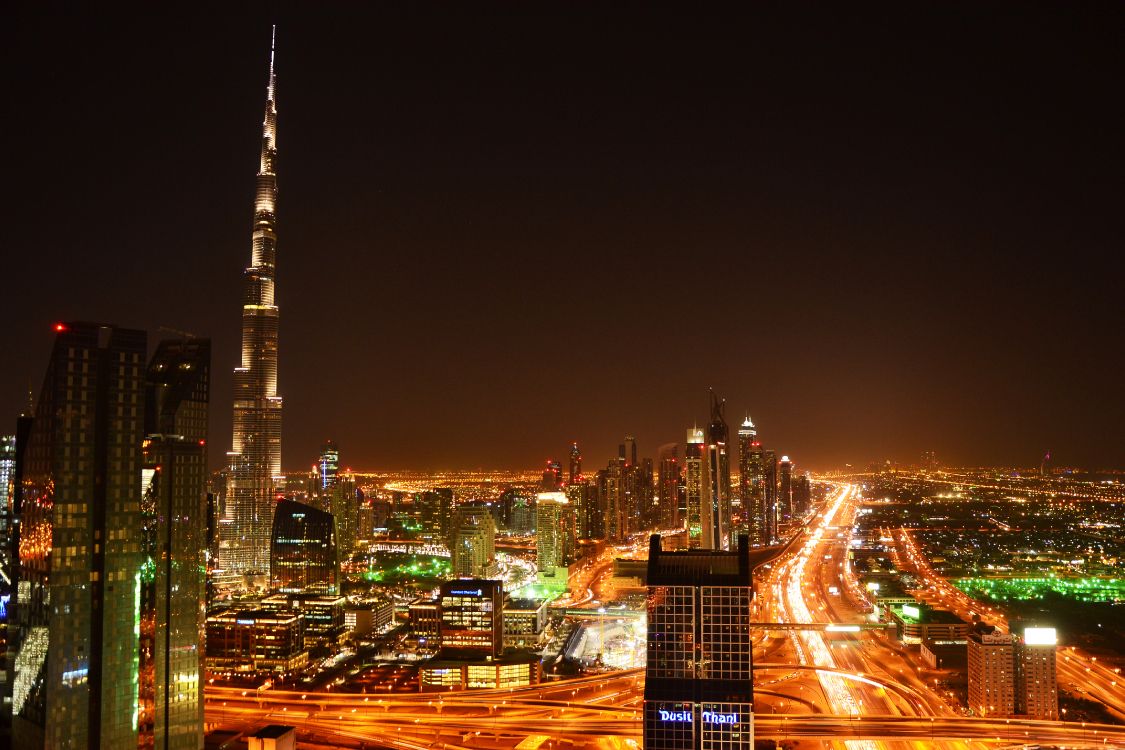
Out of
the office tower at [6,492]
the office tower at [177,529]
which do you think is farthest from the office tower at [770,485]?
the office tower at [177,529]

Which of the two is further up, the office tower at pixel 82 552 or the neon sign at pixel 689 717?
the office tower at pixel 82 552

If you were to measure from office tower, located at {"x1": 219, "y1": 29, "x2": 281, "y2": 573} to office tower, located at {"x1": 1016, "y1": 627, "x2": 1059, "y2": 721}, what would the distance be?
38335 millimetres

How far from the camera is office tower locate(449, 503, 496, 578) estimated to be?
4525 cm

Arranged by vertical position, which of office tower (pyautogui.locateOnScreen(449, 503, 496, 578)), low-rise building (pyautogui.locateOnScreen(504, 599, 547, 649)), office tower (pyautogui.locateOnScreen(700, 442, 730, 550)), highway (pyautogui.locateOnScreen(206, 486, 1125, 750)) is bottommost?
highway (pyautogui.locateOnScreen(206, 486, 1125, 750))

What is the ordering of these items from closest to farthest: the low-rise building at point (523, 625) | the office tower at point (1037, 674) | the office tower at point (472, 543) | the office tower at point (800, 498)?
the office tower at point (1037, 674) → the low-rise building at point (523, 625) → the office tower at point (472, 543) → the office tower at point (800, 498)

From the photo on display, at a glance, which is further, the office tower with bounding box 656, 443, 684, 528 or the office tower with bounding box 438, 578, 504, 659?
the office tower with bounding box 656, 443, 684, 528

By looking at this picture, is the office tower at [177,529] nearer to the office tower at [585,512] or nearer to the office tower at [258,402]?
the office tower at [258,402]

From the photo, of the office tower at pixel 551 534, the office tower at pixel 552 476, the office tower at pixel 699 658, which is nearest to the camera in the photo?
the office tower at pixel 699 658

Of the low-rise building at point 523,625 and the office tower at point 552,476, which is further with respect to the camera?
the office tower at point 552,476

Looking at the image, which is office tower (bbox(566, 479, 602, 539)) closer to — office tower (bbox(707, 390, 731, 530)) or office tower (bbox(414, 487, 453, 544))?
office tower (bbox(414, 487, 453, 544))

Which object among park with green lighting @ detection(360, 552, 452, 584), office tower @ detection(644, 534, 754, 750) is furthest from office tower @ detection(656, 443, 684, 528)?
office tower @ detection(644, 534, 754, 750)

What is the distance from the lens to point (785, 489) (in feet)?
234

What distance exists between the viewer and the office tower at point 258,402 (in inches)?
1977

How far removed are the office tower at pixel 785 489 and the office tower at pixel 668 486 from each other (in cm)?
822
